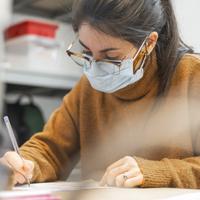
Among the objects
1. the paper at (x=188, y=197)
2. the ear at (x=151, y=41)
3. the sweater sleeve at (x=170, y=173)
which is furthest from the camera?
the ear at (x=151, y=41)

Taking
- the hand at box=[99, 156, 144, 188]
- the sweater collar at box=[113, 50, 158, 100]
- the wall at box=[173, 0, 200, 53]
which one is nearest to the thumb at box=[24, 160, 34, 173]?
the hand at box=[99, 156, 144, 188]

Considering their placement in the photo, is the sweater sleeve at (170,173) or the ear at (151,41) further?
the ear at (151,41)

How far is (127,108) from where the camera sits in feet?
2.18

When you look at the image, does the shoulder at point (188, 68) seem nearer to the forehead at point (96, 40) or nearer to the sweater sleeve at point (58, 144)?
the forehead at point (96, 40)

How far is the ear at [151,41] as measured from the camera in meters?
0.56

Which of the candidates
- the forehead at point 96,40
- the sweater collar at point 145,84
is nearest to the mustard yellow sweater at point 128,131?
the sweater collar at point 145,84

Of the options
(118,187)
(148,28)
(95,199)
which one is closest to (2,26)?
(95,199)

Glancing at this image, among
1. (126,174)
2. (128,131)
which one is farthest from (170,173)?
(128,131)

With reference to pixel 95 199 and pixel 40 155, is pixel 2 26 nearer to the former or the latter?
pixel 95 199

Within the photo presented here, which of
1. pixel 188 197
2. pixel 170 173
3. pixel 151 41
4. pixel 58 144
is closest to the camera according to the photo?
pixel 188 197

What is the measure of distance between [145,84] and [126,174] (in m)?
0.25

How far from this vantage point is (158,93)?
2.04 feet

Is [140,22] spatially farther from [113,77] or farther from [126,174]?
[126,174]

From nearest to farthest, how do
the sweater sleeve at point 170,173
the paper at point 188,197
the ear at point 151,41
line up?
Answer: the paper at point 188,197, the sweater sleeve at point 170,173, the ear at point 151,41
